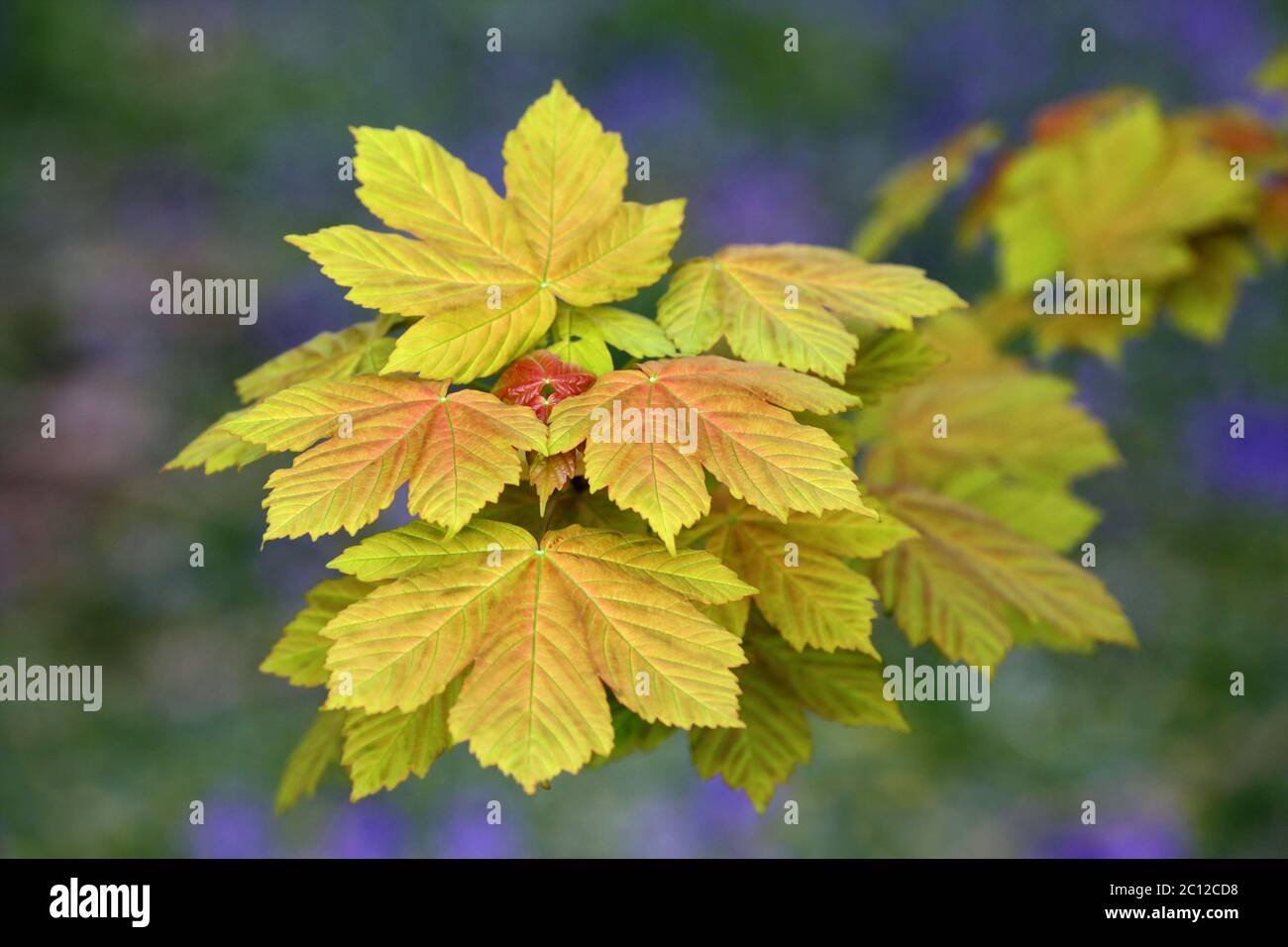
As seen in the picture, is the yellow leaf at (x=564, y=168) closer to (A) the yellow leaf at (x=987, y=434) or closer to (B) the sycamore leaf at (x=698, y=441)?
(B) the sycamore leaf at (x=698, y=441)

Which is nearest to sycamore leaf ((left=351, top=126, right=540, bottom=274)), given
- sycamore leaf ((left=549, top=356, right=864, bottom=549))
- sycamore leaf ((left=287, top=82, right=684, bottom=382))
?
sycamore leaf ((left=287, top=82, right=684, bottom=382))

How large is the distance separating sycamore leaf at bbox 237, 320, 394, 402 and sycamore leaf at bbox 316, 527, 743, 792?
140 millimetres

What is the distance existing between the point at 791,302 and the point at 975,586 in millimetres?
230

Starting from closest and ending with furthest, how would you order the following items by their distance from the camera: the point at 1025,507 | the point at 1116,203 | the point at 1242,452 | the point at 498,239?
1. the point at 498,239
2. the point at 1025,507
3. the point at 1116,203
4. the point at 1242,452

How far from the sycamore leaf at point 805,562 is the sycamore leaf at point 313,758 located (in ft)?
0.82

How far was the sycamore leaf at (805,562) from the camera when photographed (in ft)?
2.03

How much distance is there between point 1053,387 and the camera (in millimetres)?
962

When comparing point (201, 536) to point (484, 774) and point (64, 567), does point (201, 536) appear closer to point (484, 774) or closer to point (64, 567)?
point (64, 567)

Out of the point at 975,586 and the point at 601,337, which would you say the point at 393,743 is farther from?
the point at 975,586

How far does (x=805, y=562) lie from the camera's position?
644mm

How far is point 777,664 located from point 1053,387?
42 centimetres

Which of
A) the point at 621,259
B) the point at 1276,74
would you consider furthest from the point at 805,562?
the point at 1276,74

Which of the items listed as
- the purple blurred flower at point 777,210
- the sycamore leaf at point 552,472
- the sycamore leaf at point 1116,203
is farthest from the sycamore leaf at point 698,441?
the purple blurred flower at point 777,210

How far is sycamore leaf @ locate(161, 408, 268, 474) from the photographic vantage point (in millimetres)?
615
